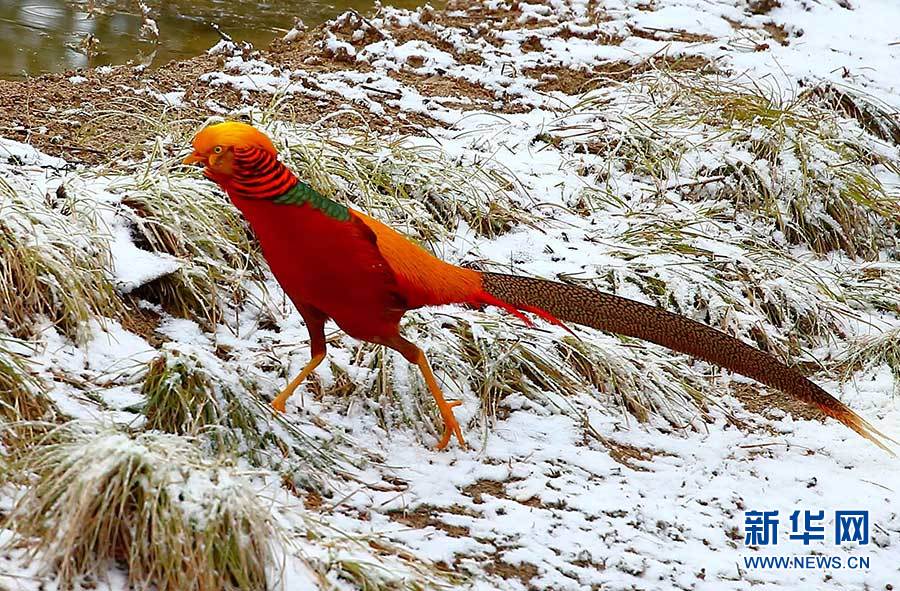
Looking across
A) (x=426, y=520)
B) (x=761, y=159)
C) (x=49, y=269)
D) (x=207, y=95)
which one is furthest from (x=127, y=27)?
(x=426, y=520)

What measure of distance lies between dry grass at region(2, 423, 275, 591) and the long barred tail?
1098 mm

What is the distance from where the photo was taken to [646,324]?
9.49ft

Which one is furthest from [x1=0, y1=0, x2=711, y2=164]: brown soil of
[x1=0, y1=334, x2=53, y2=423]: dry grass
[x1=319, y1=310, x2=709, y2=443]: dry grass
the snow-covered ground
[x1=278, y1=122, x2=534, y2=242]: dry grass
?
[x1=0, y1=334, x2=53, y2=423]: dry grass

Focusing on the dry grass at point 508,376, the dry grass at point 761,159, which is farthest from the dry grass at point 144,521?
the dry grass at point 761,159

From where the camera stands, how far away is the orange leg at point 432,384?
287 centimetres

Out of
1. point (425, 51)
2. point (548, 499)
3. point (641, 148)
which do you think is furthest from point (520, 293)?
point (425, 51)

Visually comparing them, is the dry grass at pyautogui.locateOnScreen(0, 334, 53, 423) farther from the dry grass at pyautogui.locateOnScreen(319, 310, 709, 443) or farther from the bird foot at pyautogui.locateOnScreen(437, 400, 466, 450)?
the bird foot at pyautogui.locateOnScreen(437, 400, 466, 450)

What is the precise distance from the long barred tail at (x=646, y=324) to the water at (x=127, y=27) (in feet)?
12.5

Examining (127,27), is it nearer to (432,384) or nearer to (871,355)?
(432,384)

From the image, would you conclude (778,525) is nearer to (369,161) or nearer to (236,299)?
(236,299)

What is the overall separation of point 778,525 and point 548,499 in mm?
622

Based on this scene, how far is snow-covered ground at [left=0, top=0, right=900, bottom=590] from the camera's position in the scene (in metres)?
2.58

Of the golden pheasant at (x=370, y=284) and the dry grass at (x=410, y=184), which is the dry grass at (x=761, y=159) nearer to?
the dry grass at (x=410, y=184)

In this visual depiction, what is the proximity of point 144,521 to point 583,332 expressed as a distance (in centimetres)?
202
